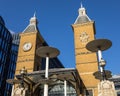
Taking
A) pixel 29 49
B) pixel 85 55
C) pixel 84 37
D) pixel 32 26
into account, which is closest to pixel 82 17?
pixel 84 37

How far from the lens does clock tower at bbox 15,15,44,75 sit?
29.9 meters

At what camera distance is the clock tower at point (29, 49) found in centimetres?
2986

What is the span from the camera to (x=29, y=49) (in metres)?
31.2

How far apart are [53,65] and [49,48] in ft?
157

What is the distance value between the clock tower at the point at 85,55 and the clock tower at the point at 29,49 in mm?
6426

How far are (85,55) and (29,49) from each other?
354 inches

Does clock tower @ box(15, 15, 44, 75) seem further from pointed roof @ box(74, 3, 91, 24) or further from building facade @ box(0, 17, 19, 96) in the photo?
building facade @ box(0, 17, 19, 96)

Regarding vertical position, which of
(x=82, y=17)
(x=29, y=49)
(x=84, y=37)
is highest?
(x=82, y=17)

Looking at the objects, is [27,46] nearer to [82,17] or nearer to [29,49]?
[29,49]

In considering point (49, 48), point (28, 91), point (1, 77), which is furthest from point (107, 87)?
point (1, 77)

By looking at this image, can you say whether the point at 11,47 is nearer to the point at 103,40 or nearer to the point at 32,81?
the point at 32,81

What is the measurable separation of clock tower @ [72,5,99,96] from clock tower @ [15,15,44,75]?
21.1 feet

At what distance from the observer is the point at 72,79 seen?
2322 centimetres

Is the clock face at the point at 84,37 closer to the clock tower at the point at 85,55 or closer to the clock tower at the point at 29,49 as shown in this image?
the clock tower at the point at 85,55
